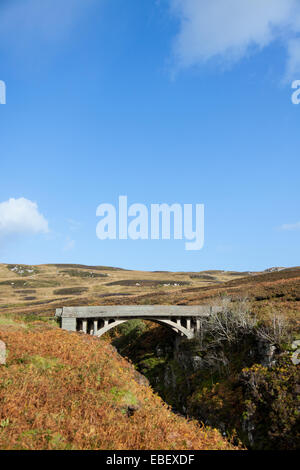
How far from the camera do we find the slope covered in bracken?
9.55m

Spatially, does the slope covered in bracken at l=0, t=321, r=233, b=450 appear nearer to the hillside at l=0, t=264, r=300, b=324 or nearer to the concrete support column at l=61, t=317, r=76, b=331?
the concrete support column at l=61, t=317, r=76, b=331

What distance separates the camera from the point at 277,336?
2319 centimetres

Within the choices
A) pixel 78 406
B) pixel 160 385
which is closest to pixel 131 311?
pixel 160 385

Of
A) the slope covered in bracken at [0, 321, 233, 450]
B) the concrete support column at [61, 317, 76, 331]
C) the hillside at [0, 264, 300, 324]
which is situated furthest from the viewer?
the hillside at [0, 264, 300, 324]

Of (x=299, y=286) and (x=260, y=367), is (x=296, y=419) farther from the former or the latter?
(x=299, y=286)

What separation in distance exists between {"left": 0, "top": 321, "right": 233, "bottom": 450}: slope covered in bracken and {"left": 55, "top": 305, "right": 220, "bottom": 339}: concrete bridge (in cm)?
1268

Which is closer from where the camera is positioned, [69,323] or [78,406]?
[78,406]

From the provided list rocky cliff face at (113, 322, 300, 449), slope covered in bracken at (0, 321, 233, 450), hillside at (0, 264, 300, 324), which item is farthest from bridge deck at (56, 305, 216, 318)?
hillside at (0, 264, 300, 324)

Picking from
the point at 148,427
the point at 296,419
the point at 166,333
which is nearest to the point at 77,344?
the point at 148,427

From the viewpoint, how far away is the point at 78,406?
11.4 metres

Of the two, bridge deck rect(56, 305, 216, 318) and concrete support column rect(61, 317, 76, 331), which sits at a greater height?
bridge deck rect(56, 305, 216, 318)

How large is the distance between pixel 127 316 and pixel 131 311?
622mm

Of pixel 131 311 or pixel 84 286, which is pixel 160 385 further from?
pixel 84 286

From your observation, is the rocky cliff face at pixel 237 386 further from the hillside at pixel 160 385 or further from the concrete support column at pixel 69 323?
the concrete support column at pixel 69 323
